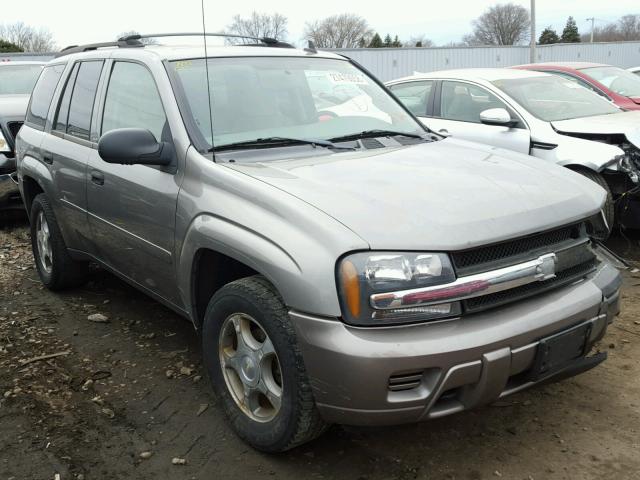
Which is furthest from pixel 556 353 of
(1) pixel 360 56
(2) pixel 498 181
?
(1) pixel 360 56

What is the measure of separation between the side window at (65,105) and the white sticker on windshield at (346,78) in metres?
1.82

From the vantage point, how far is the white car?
214 inches

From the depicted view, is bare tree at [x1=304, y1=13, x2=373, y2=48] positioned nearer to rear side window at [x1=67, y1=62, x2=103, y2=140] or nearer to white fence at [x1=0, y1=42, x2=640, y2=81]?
white fence at [x1=0, y1=42, x2=640, y2=81]

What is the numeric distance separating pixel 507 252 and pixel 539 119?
4.00 meters

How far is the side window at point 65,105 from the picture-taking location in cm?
446

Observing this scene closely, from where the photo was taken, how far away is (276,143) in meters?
3.30

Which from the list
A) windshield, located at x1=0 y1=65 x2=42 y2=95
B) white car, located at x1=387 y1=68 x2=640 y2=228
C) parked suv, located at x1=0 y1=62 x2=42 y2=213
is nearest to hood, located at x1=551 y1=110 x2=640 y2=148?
white car, located at x1=387 y1=68 x2=640 y2=228

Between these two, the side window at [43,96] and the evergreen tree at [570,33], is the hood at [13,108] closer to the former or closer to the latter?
the side window at [43,96]

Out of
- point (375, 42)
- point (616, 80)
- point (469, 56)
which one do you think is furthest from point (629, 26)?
point (616, 80)

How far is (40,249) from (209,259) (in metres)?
2.74

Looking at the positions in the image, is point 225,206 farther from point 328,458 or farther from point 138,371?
point 138,371

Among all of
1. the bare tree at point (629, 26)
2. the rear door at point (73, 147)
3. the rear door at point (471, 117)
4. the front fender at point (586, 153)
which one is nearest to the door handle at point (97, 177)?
the rear door at point (73, 147)

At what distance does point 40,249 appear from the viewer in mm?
5188

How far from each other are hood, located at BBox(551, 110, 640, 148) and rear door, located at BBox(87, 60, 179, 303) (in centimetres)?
390
